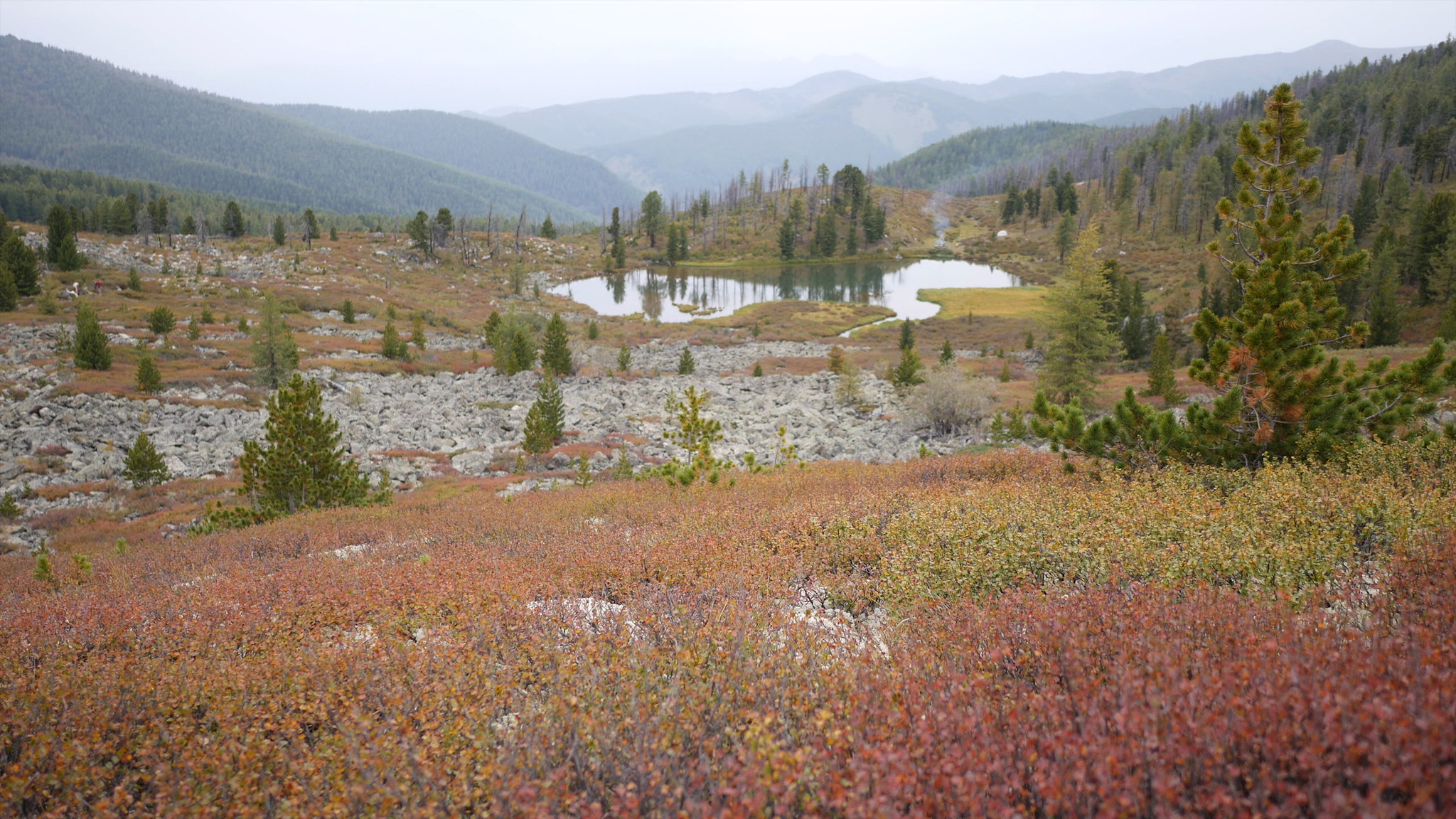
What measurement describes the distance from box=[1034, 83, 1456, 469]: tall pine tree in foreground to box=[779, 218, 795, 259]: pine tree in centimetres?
13144

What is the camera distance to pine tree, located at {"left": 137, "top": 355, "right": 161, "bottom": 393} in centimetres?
2983

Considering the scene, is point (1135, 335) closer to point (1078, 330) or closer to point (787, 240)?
point (1078, 330)

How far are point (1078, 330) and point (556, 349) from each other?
29782mm

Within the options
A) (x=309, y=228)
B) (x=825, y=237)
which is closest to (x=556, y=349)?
(x=309, y=228)

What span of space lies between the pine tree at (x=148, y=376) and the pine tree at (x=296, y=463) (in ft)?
64.7

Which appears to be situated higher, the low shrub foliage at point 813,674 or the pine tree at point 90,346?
the pine tree at point 90,346

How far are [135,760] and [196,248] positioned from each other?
365ft

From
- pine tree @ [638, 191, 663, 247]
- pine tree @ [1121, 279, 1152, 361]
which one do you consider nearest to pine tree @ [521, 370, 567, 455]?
pine tree @ [1121, 279, 1152, 361]

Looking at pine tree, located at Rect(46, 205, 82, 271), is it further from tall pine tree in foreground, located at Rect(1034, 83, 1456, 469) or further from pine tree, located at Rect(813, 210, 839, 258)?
pine tree, located at Rect(813, 210, 839, 258)

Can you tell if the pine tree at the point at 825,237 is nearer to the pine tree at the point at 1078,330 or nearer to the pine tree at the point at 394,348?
the pine tree at the point at 394,348

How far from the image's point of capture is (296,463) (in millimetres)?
16281

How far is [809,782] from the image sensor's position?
3418 mm

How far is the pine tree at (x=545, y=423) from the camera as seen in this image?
2419 cm

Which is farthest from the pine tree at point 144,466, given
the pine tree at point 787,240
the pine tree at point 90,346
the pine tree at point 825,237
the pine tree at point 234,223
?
the pine tree at point 825,237
